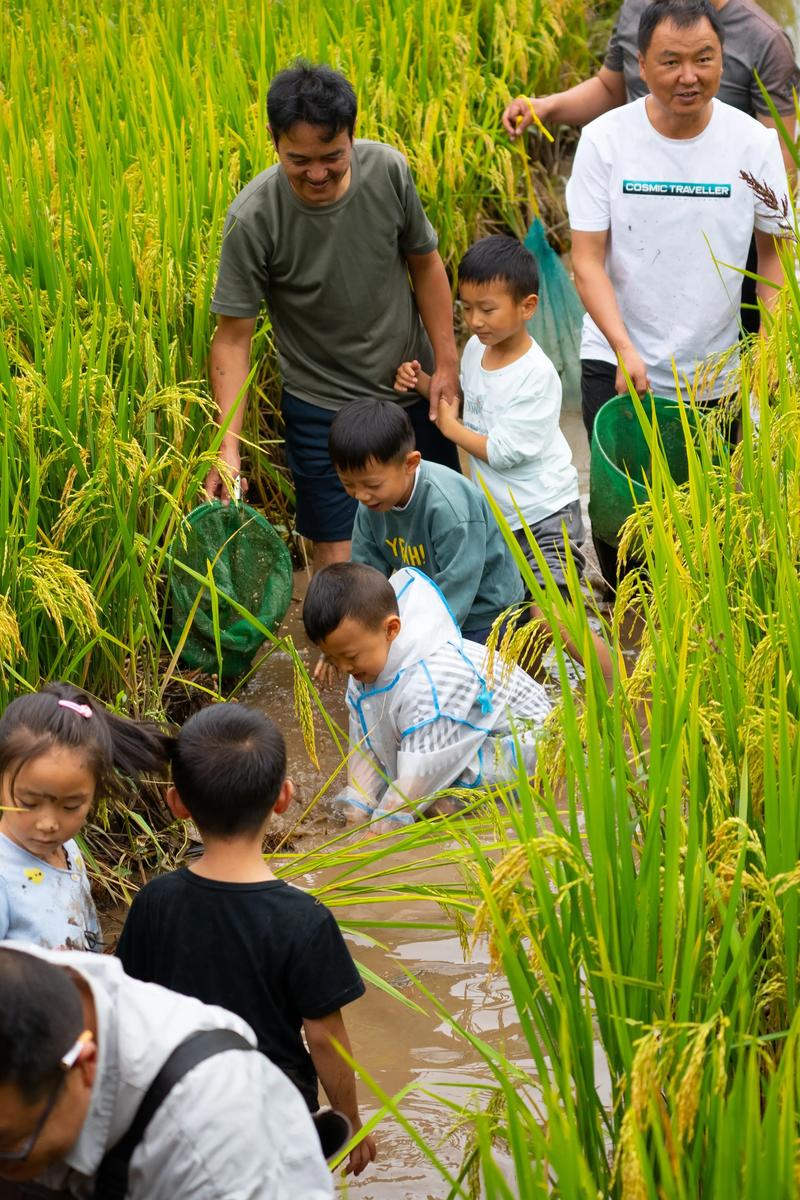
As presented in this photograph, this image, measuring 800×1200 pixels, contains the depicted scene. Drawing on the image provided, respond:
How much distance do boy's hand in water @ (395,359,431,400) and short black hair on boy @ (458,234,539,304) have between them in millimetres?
289

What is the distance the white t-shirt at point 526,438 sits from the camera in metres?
4.03

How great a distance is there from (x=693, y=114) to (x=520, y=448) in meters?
1.01

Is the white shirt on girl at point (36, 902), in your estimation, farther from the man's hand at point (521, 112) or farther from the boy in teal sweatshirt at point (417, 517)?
the man's hand at point (521, 112)

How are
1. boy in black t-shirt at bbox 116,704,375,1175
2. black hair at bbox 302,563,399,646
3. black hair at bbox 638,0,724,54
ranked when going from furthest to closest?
black hair at bbox 638,0,724,54 → black hair at bbox 302,563,399,646 → boy in black t-shirt at bbox 116,704,375,1175

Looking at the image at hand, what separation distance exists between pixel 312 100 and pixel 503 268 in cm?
71

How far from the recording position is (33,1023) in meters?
1.37

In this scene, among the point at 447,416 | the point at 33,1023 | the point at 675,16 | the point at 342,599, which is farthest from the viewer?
the point at 447,416

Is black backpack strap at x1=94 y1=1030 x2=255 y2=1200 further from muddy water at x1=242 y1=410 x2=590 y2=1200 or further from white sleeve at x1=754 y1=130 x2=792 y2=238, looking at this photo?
white sleeve at x1=754 y1=130 x2=792 y2=238

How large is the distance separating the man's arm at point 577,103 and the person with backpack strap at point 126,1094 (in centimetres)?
412

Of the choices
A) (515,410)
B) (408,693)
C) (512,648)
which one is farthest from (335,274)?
(512,648)

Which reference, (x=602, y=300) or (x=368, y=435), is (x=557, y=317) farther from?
(x=368, y=435)

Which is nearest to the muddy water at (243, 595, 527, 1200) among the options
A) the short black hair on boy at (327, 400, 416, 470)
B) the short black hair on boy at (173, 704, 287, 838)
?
the short black hair on boy at (173, 704, 287, 838)

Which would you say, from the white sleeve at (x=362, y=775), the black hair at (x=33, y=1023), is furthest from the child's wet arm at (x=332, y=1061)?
the white sleeve at (x=362, y=775)

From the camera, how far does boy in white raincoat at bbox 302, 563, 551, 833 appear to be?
314 centimetres
